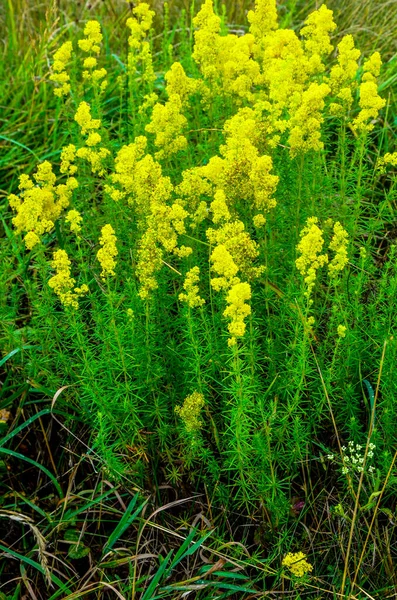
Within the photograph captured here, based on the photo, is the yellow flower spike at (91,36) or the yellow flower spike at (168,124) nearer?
the yellow flower spike at (168,124)

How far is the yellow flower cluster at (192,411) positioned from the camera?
9.11ft

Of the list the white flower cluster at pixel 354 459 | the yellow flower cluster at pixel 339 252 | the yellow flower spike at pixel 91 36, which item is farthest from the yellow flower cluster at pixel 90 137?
the white flower cluster at pixel 354 459

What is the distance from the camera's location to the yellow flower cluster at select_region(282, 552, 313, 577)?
104 inches

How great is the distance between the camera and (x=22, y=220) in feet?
10.2

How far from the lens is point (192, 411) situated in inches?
109

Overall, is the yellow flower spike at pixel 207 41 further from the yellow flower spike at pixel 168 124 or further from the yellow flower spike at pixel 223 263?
the yellow flower spike at pixel 223 263

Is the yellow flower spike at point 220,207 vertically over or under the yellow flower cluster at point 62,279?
over

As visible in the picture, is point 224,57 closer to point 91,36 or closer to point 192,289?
point 91,36

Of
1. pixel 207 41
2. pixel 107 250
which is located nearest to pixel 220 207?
pixel 107 250

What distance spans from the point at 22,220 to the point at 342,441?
166 cm

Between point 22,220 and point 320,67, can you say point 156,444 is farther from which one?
point 320,67

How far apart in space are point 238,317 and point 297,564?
0.96 metres

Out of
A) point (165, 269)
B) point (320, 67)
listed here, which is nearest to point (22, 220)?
point (165, 269)

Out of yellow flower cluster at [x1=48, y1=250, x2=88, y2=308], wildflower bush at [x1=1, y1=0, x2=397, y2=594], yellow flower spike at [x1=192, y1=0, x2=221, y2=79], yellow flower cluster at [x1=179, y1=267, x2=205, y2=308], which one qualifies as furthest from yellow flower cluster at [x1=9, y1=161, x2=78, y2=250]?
yellow flower spike at [x1=192, y1=0, x2=221, y2=79]
